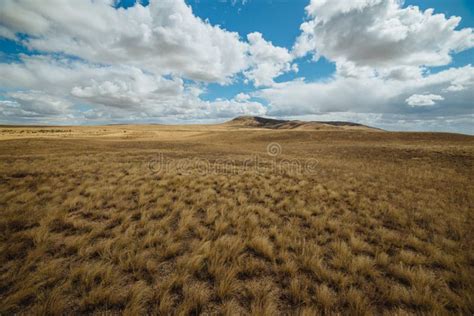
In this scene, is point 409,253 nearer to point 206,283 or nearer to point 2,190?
point 206,283

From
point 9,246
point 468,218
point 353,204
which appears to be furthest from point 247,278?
point 468,218

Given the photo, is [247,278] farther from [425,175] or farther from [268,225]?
[425,175]

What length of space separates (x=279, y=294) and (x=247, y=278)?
1.96 feet

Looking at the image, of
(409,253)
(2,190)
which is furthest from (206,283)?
(2,190)

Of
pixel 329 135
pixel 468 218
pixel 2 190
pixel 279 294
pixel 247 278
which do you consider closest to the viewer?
pixel 279 294

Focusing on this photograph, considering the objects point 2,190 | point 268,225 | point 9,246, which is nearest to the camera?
point 9,246

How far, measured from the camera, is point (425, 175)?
1244 centimetres

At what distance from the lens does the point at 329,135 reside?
151 feet

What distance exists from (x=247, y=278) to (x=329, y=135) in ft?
160

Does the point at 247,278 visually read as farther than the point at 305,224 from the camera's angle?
No

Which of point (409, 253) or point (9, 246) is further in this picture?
point (409, 253)

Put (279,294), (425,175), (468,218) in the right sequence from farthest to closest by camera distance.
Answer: (425,175)
(468,218)
(279,294)

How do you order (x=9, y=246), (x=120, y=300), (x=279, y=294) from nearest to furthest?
1. (x=120, y=300)
2. (x=279, y=294)
3. (x=9, y=246)

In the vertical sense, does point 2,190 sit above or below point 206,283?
above
